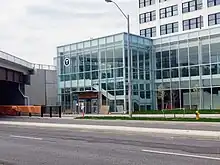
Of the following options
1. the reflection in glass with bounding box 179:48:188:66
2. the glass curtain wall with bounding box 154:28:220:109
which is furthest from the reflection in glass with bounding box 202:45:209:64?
the reflection in glass with bounding box 179:48:188:66

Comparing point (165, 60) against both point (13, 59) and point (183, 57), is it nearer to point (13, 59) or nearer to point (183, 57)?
point (183, 57)

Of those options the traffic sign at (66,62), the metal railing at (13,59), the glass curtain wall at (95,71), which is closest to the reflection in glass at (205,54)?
the glass curtain wall at (95,71)

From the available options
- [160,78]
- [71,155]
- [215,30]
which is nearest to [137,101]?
[160,78]

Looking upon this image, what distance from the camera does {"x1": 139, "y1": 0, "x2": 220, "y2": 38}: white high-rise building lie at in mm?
62938

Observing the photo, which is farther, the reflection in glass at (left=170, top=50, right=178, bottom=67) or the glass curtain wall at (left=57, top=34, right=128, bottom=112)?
the reflection in glass at (left=170, top=50, right=178, bottom=67)

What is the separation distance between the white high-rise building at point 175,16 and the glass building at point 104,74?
10.3m

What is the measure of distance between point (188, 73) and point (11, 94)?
27638mm

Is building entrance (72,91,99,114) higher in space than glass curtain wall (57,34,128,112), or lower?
lower

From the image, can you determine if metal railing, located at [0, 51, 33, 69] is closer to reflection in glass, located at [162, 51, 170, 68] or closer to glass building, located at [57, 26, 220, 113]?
glass building, located at [57, 26, 220, 113]

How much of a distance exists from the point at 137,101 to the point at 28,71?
16297 mm

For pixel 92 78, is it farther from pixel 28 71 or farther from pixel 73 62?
pixel 28 71

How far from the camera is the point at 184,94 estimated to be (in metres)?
56.2

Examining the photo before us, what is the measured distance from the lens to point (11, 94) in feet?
206

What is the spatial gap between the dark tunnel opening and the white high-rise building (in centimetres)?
2525
